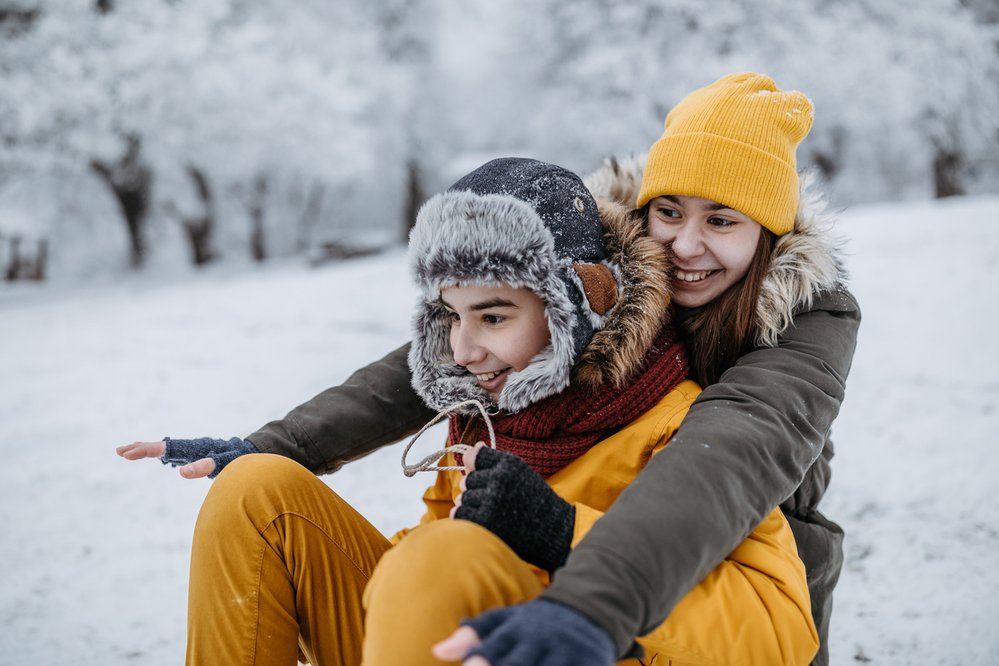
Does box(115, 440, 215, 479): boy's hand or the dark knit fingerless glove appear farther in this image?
box(115, 440, 215, 479): boy's hand

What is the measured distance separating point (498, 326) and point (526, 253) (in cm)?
19

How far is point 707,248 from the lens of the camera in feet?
6.10

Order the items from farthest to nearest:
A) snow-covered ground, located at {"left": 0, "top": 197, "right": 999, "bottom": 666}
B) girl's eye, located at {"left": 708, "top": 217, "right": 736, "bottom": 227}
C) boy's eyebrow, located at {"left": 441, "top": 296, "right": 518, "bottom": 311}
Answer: snow-covered ground, located at {"left": 0, "top": 197, "right": 999, "bottom": 666}
girl's eye, located at {"left": 708, "top": 217, "right": 736, "bottom": 227}
boy's eyebrow, located at {"left": 441, "top": 296, "right": 518, "bottom": 311}

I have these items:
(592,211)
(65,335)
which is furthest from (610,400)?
(65,335)

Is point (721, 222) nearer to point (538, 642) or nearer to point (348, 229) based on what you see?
point (538, 642)

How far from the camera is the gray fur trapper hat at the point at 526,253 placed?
1595 millimetres

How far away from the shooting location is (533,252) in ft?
5.24

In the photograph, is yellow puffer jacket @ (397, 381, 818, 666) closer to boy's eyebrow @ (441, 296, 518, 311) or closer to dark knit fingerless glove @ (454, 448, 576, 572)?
dark knit fingerless glove @ (454, 448, 576, 572)

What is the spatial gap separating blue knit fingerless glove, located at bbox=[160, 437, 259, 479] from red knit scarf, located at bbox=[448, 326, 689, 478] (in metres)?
0.67

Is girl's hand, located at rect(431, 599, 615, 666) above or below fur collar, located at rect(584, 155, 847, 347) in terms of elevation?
below

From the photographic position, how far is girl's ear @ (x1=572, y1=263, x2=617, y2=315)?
1.62m

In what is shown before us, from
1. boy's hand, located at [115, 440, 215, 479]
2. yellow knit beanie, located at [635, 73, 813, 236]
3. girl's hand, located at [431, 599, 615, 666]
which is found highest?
yellow knit beanie, located at [635, 73, 813, 236]

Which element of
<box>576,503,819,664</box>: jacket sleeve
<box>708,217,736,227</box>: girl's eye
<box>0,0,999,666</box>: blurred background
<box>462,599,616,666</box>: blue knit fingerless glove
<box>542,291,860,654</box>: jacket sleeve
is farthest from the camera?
<box>0,0,999,666</box>: blurred background

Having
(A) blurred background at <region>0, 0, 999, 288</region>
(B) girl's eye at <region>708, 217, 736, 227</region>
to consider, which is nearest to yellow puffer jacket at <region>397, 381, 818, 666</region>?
(B) girl's eye at <region>708, 217, 736, 227</region>
